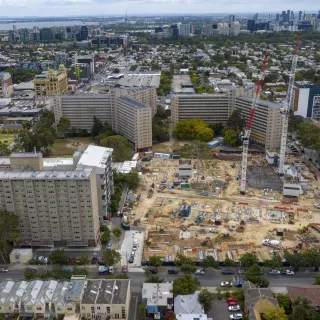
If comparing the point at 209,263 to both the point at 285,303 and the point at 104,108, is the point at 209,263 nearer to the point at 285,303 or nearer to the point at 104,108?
the point at 285,303

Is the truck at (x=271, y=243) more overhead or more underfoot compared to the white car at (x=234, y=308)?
more underfoot

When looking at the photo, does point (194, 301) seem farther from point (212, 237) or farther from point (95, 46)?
point (95, 46)

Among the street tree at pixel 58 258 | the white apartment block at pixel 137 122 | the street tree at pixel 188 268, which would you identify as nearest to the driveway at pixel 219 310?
the street tree at pixel 188 268

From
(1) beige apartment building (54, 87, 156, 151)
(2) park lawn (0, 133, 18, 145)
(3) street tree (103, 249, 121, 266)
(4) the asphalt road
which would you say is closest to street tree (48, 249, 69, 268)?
(4) the asphalt road

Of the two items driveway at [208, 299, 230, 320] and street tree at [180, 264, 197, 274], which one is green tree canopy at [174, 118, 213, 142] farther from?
driveway at [208, 299, 230, 320]

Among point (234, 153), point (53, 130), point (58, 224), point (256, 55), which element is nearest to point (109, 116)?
point (53, 130)

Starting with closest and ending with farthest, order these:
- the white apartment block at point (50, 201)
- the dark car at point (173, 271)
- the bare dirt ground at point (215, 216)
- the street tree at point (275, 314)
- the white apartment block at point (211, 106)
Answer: the street tree at point (275, 314), the dark car at point (173, 271), the white apartment block at point (50, 201), the bare dirt ground at point (215, 216), the white apartment block at point (211, 106)

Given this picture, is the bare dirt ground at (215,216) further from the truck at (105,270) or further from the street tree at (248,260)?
the truck at (105,270)
